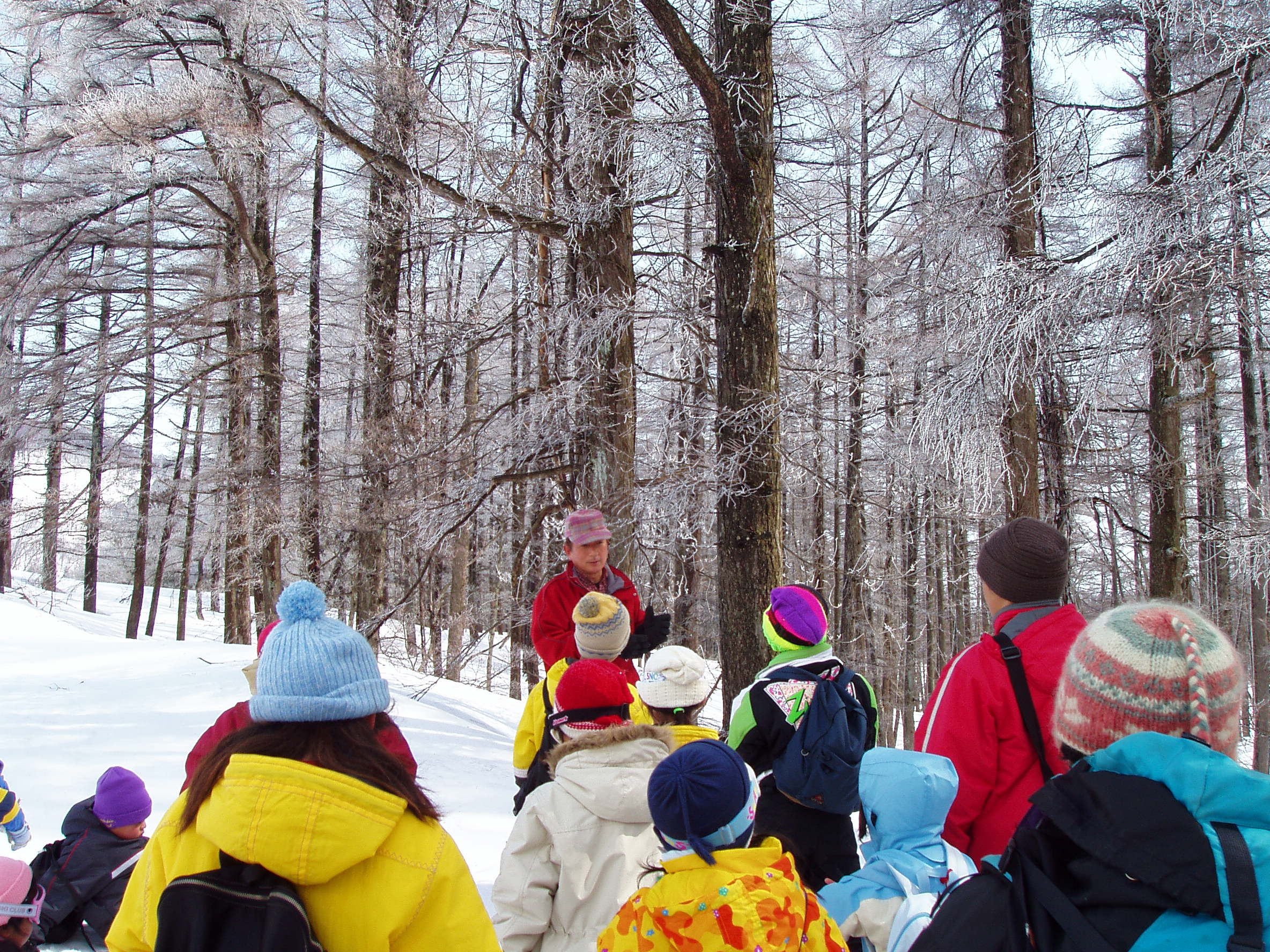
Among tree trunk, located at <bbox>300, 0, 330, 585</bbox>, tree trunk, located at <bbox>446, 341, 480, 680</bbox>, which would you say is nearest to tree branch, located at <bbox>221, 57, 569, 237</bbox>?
tree trunk, located at <bbox>446, 341, 480, 680</bbox>

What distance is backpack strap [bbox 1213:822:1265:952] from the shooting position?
3.69 ft

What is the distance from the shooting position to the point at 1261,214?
18.8 feet

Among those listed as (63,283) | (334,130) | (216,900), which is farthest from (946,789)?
(63,283)

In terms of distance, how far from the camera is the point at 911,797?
2.27m

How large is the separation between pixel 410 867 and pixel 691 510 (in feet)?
17.1

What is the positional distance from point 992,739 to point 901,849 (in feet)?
1.36

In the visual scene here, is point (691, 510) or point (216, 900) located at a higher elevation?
point (691, 510)

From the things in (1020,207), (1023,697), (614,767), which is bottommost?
(614,767)

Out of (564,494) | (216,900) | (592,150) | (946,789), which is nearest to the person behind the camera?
(216,900)

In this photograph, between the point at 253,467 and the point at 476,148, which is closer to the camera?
the point at 476,148

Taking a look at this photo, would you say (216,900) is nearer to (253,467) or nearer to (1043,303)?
(1043,303)

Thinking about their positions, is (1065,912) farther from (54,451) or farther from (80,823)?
(54,451)

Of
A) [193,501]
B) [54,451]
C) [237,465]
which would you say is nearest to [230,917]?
[237,465]

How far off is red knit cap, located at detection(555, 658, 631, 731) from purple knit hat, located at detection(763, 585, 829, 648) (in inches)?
29.4
